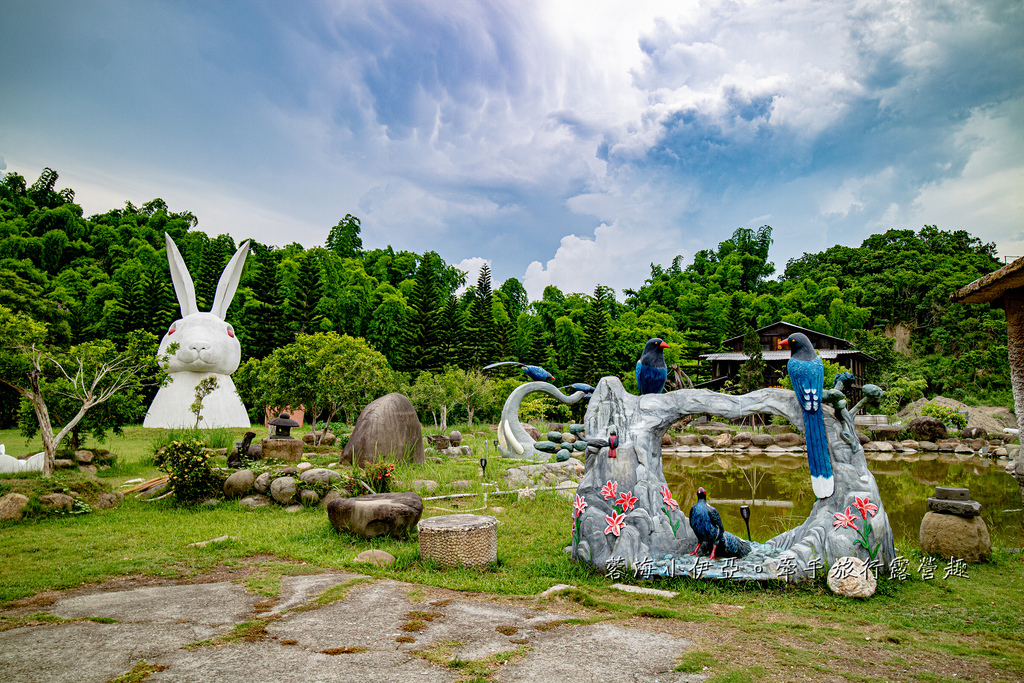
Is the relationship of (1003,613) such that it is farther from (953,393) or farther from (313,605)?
(953,393)

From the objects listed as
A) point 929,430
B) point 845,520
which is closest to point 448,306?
point 929,430

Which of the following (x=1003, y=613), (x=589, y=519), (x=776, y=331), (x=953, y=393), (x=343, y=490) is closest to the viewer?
(x=1003, y=613)

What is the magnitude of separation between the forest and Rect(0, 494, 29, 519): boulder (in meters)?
10.6

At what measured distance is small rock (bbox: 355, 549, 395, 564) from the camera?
5.45 m

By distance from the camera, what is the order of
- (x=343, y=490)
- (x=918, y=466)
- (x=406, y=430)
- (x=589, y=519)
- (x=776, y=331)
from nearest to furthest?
1. (x=589, y=519)
2. (x=343, y=490)
3. (x=406, y=430)
4. (x=918, y=466)
5. (x=776, y=331)

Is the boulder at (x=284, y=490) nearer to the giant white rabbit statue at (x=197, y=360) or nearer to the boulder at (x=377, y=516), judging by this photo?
the boulder at (x=377, y=516)

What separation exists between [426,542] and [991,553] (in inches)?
Result: 220

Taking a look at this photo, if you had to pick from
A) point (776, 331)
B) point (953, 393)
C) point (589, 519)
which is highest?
point (776, 331)

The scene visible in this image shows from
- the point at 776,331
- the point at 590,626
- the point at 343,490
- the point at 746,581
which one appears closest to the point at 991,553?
the point at 746,581

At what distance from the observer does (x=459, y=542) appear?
527cm

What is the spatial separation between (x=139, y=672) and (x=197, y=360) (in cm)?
1314

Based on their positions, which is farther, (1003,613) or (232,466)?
(232,466)

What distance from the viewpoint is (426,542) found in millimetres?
5387

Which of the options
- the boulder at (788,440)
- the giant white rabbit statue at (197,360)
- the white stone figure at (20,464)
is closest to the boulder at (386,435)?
the white stone figure at (20,464)
